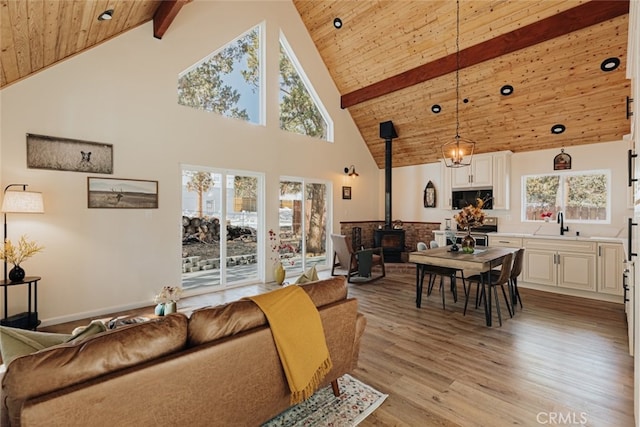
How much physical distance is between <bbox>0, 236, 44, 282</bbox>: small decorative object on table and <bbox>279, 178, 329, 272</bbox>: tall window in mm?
3623

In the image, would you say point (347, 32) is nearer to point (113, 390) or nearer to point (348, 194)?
point (348, 194)

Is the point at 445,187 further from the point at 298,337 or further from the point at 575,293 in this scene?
the point at 298,337

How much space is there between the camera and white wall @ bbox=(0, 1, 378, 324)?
350 cm

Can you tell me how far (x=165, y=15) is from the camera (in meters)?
4.02

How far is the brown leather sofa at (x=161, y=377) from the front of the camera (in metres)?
1.10

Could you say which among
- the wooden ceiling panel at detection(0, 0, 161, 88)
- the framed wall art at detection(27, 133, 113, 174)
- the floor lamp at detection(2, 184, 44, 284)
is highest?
the wooden ceiling panel at detection(0, 0, 161, 88)

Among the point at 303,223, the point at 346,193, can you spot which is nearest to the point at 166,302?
the point at 303,223

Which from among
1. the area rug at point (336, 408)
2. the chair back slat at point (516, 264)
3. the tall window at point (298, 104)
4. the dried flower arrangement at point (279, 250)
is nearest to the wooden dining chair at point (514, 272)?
the chair back slat at point (516, 264)

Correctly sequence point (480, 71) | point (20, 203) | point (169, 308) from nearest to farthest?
point (169, 308)
point (20, 203)
point (480, 71)

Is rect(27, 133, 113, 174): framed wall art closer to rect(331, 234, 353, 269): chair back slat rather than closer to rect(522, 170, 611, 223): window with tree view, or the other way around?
rect(331, 234, 353, 269): chair back slat

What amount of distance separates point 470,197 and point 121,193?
6.39m

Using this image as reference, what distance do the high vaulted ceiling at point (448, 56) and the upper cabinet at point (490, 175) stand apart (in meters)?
0.26

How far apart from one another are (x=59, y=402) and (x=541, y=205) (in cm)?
696

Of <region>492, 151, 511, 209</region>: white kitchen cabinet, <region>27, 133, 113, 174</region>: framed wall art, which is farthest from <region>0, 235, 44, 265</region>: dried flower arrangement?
<region>492, 151, 511, 209</region>: white kitchen cabinet
